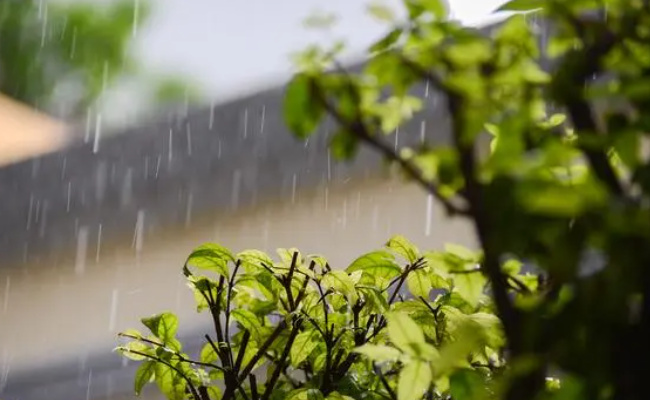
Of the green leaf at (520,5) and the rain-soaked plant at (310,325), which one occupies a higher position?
the green leaf at (520,5)

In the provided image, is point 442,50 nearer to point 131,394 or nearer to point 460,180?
point 460,180

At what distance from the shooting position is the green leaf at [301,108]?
18.6 inches

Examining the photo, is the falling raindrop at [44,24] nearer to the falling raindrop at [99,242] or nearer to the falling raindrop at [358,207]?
the falling raindrop at [99,242]

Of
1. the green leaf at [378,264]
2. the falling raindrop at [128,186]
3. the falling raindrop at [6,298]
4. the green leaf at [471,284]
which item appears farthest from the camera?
the falling raindrop at [6,298]

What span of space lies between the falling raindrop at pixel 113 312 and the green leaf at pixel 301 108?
3.06m

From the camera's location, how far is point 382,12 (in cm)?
53

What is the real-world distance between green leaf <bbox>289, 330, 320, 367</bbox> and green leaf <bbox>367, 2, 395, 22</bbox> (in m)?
0.49

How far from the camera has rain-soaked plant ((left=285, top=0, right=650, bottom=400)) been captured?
0.37 meters

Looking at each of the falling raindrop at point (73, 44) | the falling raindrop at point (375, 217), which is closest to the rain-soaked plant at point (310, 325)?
the falling raindrop at point (375, 217)

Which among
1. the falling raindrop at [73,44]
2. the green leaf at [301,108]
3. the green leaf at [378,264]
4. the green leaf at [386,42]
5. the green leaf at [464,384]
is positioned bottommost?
the green leaf at [464,384]

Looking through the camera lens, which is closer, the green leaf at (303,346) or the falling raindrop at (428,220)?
the green leaf at (303,346)

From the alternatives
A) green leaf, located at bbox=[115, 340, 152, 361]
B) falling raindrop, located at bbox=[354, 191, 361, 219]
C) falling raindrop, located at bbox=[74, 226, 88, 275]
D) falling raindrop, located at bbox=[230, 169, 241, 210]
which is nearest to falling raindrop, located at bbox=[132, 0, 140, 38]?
falling raindrop, located at bbox=[74, 226, 88, 275]

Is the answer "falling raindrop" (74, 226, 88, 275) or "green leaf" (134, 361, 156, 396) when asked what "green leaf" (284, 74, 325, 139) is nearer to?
"green leaf" (134, 361, 156, 396)

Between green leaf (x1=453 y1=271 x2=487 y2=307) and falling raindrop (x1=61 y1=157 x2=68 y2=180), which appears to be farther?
falling raindrop (x1=61 y1=157 x2=68 y2=180)
